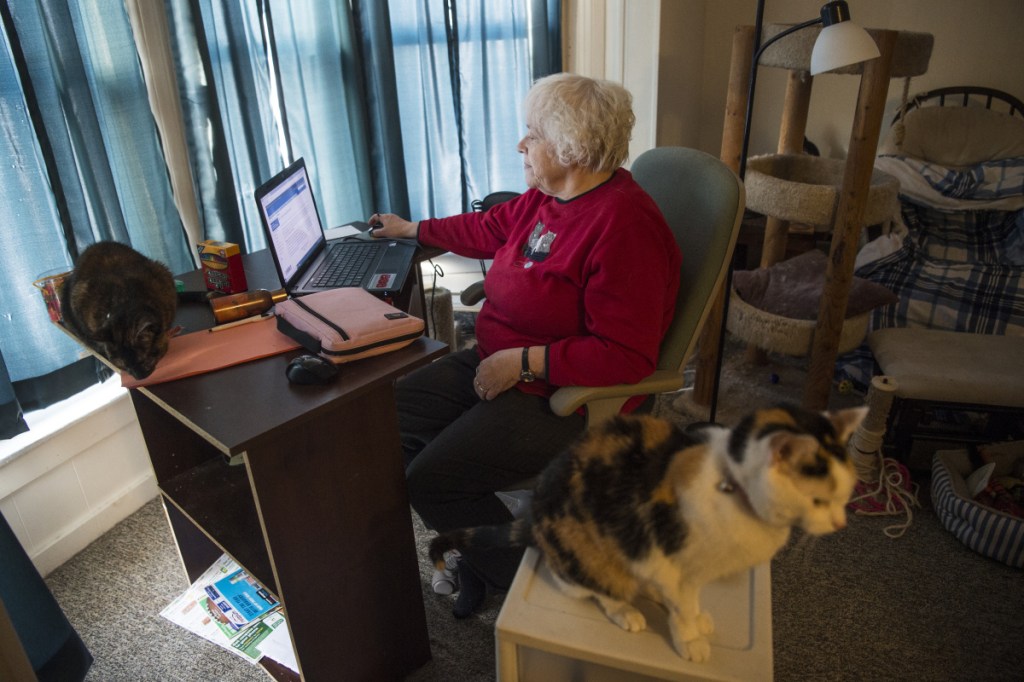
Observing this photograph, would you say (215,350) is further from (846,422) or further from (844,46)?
(844,46)

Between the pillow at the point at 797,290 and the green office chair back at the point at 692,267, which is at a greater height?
the green office chair back at the point at 692,267

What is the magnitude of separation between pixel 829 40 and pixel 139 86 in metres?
1.74

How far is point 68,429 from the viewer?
181 centimetres

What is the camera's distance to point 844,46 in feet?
4.85

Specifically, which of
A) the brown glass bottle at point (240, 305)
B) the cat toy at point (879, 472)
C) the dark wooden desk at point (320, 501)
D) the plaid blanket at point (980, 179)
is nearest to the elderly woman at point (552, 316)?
the dark wooden desk at point (320, 501)

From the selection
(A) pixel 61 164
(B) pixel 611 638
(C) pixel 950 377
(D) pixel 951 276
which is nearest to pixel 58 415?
(A) pixel 61 164

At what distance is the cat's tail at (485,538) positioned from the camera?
1.06 meters

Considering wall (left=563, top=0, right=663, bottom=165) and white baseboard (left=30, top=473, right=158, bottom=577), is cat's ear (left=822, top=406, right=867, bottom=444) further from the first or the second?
wall (left=563, top=0, right=663, bottom=165)

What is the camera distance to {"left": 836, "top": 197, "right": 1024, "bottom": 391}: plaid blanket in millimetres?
2459

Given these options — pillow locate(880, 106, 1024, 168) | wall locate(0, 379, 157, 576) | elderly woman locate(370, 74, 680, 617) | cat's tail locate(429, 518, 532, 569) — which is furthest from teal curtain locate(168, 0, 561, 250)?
pillow locate(880, 106, 1024, 168)

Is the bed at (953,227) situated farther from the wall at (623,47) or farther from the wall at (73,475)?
the wall at (73,475)

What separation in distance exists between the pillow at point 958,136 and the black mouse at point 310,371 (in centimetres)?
267

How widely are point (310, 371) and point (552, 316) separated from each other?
54 cm

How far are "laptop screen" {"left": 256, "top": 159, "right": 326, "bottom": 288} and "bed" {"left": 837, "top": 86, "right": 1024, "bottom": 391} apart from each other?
1.90 metres
